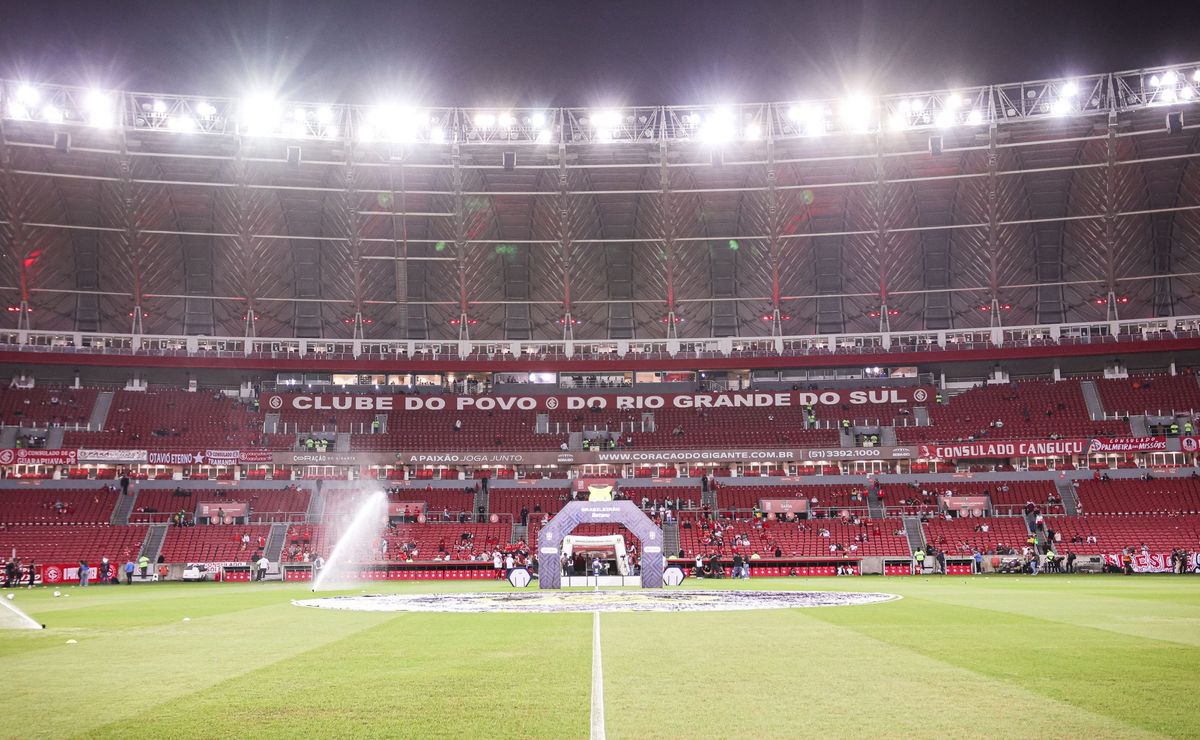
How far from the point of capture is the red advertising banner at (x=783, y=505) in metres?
69.2

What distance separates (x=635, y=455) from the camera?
243 ft

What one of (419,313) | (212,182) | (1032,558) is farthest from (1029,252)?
(212,182)

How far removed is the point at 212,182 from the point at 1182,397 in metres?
73.2

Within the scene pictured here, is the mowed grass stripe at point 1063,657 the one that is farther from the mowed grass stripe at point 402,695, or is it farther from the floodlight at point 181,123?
the floodlight at point 181,123

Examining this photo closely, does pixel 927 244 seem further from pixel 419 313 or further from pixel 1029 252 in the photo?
pixel 419 313

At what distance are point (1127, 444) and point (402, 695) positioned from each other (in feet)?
215

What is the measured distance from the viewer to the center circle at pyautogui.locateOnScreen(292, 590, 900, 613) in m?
28.1

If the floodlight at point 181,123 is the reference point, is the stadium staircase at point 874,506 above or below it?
below

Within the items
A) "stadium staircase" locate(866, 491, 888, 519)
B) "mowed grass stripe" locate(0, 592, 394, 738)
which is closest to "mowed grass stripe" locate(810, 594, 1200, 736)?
"mowed grass stripe" locate(0, 592, 394, 738)

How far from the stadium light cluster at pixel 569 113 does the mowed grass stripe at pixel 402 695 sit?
2030 inches

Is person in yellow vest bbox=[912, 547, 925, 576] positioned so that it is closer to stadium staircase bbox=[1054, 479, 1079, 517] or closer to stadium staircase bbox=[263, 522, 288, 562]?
stadium staircase bbox=[1054, 479, 1079, 517]

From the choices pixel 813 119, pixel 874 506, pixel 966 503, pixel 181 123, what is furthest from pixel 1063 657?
pixel 181 123

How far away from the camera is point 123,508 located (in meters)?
66.2

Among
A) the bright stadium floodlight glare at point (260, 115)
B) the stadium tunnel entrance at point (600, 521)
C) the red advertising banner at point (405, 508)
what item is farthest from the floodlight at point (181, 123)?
the stadium tunnel entrance at point (600, 521)
